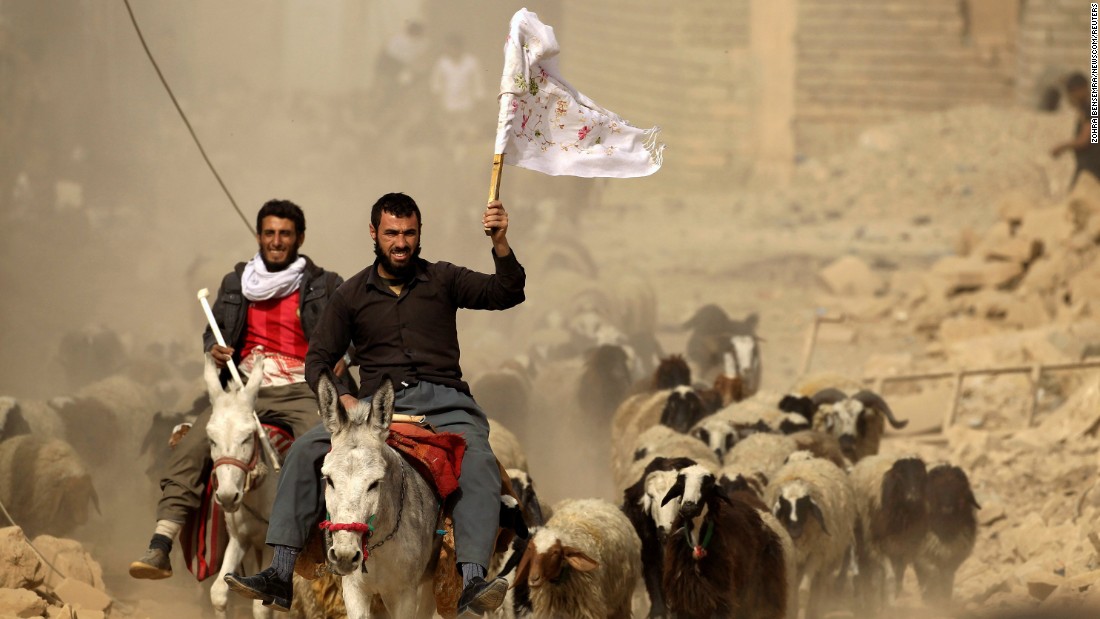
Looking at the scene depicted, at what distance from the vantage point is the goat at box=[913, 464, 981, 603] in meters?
10.1

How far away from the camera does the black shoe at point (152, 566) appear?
672 centimetres

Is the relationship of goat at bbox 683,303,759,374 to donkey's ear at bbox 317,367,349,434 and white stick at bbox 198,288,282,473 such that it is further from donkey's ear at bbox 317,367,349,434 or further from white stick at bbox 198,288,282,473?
donkey's ear at bbox 317,367,349,434

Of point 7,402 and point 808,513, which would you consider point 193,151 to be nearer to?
point 7,402

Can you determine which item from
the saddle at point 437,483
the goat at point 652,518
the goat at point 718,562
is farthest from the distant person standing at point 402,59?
the saddle at point 437,483

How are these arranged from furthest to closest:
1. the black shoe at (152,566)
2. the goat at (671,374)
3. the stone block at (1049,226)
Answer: the stone block at (1049,226)
the goat at (671,374)
the black shoe at (152,566)

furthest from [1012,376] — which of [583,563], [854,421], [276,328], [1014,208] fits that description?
[276,328]

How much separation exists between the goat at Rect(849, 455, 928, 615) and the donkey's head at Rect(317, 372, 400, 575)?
5514mm

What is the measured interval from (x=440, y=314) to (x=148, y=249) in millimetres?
12748

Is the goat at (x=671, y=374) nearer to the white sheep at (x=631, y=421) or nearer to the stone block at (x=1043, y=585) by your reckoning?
the white sheep at (x=631, y=421)

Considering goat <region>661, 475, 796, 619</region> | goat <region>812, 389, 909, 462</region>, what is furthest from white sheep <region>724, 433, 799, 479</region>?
goat <region>661, 475, 796, 619</region>

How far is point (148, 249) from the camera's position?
58.7ft

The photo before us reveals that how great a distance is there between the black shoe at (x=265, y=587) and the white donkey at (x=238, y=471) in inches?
45.4

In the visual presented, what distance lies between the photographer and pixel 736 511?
8055 millimetres

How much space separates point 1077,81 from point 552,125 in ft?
59.9
